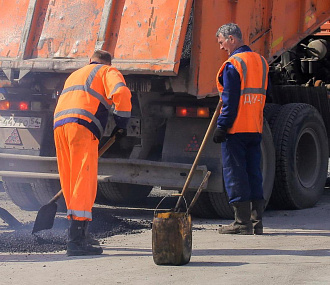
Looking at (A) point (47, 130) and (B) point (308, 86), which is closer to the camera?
(A) point (47, 130)

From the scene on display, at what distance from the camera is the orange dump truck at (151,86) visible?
716 centimetres

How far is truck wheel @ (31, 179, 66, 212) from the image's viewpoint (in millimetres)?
8648

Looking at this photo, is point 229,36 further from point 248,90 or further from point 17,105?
point 17,105

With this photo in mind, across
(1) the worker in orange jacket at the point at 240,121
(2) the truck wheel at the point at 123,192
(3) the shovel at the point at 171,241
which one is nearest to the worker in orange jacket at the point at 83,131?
(3) the shovel at the point at 171,241

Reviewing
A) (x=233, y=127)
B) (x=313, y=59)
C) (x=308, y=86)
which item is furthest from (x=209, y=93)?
(x=313, y=59)

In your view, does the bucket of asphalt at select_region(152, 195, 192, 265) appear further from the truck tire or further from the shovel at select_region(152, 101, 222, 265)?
the truck tire

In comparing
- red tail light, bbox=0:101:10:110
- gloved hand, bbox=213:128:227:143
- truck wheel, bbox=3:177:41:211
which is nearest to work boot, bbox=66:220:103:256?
gloved hand, bbox=213:128:227:143

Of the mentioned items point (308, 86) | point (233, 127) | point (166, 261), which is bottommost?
point (166, 261)

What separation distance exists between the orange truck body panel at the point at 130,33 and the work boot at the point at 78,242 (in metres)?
1.55

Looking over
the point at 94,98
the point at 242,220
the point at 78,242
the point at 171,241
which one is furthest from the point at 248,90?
the point at 78,242

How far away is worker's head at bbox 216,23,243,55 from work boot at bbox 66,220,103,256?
1.89m

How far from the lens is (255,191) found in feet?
23.4

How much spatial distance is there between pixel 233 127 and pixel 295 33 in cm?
219

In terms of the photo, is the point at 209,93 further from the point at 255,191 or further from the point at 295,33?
the point at 295,33
